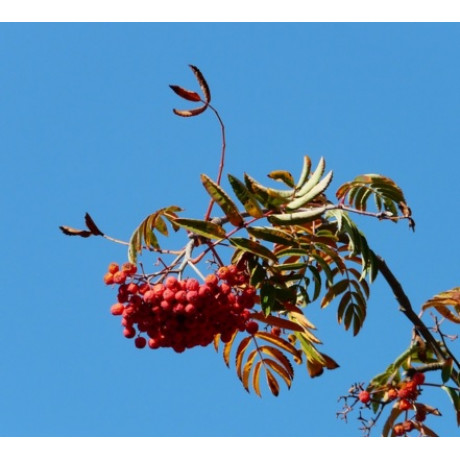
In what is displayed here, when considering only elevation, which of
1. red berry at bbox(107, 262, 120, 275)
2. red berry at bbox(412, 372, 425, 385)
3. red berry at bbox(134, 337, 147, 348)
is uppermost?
red berry at bbox(412, 372, 425, 385)

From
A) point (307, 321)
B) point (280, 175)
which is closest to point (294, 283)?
point (307, 321)

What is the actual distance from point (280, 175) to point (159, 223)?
503 mm

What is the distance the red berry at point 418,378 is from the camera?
14.0 feet

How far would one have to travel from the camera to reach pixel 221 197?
10.9 feet

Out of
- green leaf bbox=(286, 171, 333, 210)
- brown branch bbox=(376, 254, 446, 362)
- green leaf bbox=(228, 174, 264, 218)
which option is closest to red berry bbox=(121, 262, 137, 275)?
green leaf bbox=(228, 174, 264, 218)

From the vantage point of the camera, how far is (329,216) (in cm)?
382

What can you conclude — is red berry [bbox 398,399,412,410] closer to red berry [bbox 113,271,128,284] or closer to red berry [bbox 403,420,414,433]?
red berry [bbox 403,420,414,433]

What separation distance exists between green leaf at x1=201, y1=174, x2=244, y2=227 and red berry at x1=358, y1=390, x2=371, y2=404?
1.32 metres

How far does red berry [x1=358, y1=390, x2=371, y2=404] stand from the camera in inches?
169

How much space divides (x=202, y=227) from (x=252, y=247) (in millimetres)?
208

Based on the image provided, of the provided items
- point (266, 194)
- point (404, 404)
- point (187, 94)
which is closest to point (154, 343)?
point (266, 194)

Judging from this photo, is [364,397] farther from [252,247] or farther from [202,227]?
[202,227]
